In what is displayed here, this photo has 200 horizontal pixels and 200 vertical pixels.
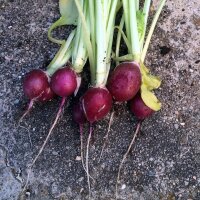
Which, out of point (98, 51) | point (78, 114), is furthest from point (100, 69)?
point (78, 114)

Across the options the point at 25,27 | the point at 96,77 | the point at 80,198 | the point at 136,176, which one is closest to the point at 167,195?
the point at 136,176

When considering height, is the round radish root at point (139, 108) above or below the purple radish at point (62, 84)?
below

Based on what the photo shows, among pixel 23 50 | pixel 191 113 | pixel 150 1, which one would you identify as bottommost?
pixel 191 113

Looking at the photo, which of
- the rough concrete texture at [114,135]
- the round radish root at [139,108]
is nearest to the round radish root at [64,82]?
the rough concrete texture at [114,135]

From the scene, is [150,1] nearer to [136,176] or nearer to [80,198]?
[136,176]

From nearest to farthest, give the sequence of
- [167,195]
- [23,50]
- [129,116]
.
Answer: [167,195] → [129,116] → [23,50]

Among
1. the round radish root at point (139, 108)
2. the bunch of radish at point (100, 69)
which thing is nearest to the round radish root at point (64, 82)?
the bunch of radish at point (100, 69)

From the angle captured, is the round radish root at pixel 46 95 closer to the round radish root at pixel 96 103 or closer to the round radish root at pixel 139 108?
the round radish root at pixel 96 103

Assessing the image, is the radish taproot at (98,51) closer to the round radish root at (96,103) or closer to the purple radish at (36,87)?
the round radish root at (96,103)
